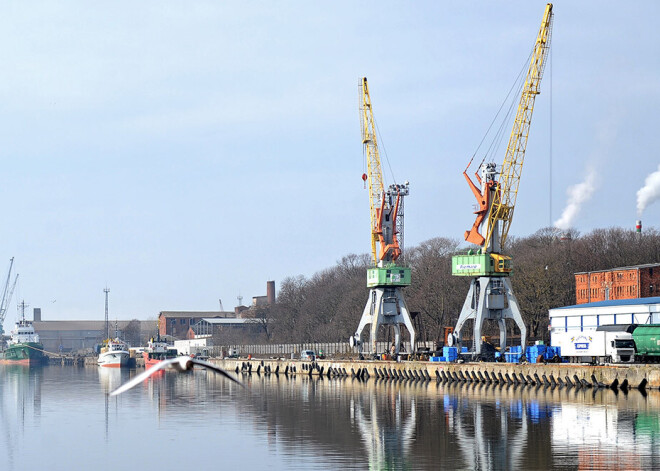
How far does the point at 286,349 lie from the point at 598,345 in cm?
8844

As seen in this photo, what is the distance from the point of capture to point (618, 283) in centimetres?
11388

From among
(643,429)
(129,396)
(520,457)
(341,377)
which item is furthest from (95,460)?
(341,377)

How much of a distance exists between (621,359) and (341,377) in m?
39.8

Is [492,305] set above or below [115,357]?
above

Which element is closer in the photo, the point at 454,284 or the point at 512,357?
the point at 512,357

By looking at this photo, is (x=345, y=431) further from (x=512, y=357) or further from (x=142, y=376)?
(x=512, y=357)

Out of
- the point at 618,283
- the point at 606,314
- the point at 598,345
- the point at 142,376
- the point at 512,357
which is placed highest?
the point at 618,283

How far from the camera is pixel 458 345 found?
94875 millimetres

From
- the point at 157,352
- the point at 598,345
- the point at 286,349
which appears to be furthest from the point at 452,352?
the point at 157,352

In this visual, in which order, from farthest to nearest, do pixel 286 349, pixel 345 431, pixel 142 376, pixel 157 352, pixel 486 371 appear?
pixel 157 352 → pixel 286 349 → pixel 486 371 → pixel 345 431 → pixel 142 376

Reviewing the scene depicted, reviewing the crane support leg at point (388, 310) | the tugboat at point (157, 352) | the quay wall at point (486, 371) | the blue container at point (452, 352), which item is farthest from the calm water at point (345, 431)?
the tugboat at point (157, 352)

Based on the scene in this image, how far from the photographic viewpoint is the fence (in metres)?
126

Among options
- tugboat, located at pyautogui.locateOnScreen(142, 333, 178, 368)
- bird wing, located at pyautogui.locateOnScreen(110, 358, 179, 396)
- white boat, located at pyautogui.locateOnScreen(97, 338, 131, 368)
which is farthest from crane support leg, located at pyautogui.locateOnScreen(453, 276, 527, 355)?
white boat, located at pyautogui.locateOnScreen(97, 338, 131, 368)

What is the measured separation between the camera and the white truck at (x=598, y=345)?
70.2 meters
